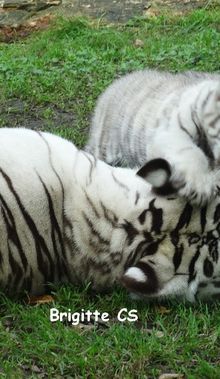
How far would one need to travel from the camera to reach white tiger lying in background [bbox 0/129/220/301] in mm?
3217

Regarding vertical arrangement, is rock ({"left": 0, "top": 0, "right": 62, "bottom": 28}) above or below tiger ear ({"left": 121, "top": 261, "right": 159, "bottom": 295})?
below

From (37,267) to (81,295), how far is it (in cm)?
23

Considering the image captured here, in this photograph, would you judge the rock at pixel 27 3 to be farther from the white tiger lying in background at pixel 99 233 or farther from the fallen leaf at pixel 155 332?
the fallen leaf at pixel 155 332

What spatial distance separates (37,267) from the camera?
3340 mm

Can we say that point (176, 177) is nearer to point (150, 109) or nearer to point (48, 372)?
point (48, 372)

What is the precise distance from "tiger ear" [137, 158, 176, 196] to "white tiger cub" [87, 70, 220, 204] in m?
0.03

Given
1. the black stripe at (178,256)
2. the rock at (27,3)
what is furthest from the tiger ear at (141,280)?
the rock at (27,3)

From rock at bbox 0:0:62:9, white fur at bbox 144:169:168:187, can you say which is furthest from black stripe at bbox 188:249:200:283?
rock at bbox 0:0:62:9

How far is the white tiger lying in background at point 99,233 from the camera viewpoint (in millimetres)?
3217

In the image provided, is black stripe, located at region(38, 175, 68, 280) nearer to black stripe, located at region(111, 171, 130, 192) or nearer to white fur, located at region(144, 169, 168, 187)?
black stripe, located at region(111, 171, 130, 192)

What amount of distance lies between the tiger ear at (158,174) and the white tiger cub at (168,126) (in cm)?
3

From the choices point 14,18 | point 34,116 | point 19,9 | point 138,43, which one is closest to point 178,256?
point 34,116

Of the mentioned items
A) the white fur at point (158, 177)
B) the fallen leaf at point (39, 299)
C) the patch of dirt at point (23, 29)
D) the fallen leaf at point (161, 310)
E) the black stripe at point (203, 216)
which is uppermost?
the white fur at point (158, 177)

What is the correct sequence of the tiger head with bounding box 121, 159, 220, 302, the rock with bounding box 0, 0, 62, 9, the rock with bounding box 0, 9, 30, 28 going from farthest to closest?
the rock with bounding box 0, 0, 62, 9
the rock with bounding box 0, 9, 30, 28
the tiger head with bounding box 121, 159, 220, 302
